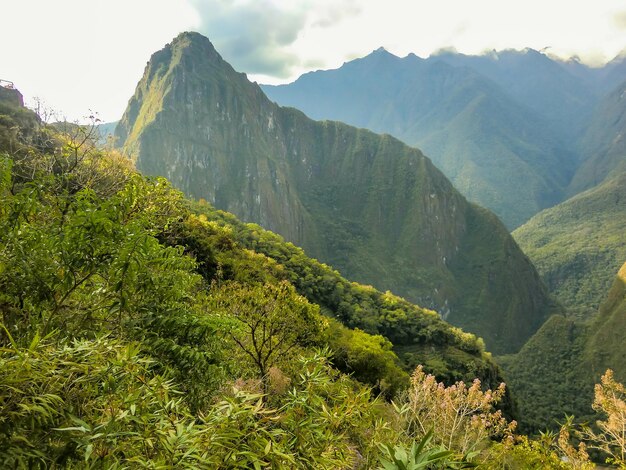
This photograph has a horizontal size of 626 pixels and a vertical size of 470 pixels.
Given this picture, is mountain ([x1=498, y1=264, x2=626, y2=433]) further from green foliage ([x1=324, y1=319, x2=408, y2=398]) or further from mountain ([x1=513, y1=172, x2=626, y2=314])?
green foliage ([x1=324, y1=319, x2=408, y2=398])

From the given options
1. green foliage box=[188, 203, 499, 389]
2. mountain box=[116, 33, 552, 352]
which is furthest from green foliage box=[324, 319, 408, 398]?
mountain box=[116, 33, 552, 352]

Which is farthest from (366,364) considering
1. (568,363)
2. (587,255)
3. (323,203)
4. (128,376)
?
(587,255)

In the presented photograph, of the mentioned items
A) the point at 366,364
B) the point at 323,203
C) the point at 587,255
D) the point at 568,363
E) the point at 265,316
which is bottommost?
the point at 568,363

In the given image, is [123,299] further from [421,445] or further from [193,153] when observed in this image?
[193,153]

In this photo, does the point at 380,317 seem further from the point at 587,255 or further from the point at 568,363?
the point at 587,255

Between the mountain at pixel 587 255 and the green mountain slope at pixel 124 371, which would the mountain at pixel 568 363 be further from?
the green mountain slope at pixel 124 371

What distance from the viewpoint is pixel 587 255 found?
548ft

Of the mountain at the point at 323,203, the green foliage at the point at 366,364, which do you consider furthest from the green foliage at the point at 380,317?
the mountain at the point at 323,203

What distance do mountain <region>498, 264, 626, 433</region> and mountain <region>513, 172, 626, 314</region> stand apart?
55.0 m

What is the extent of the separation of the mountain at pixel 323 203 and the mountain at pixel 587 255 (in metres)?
16.0

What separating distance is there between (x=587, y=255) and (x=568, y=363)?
93104 mm

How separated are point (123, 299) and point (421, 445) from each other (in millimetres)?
3536

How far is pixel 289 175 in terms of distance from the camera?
18575 centimetres

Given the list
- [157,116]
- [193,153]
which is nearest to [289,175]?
[193,153]
